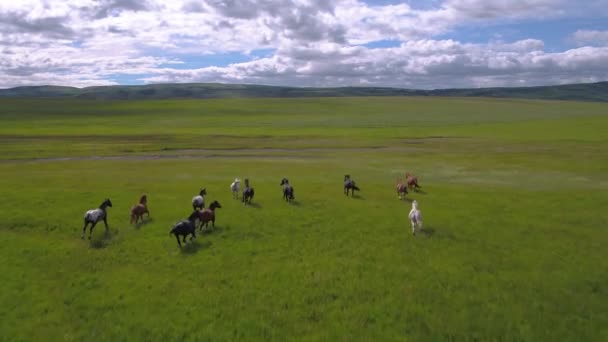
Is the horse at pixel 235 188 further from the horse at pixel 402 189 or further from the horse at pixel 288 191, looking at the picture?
the horse at pixel 402 189

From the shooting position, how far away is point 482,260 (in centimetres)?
1881

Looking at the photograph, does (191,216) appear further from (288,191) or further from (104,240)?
(288,191)

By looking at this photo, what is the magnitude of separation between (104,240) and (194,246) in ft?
15.9

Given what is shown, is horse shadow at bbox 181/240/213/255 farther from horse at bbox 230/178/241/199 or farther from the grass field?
horse at bbox 230/178/241/199

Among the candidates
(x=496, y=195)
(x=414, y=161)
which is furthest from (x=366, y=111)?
(x=496, y=195)

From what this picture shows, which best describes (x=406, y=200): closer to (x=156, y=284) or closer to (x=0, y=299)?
(x=156, y=284)

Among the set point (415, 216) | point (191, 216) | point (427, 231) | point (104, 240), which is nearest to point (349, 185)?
point (427, 231)

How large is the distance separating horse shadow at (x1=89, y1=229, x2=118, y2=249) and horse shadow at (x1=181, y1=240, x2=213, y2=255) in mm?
3989

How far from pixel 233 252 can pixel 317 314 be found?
6.41 meters

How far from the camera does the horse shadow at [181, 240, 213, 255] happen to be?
19438 mm

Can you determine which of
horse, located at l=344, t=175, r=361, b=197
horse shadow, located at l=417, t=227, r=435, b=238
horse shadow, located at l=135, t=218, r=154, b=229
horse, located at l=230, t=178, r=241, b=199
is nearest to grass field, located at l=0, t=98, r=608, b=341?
horse shadow, located at l=417, t=227, r=435, b=238

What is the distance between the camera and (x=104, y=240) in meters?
21.0

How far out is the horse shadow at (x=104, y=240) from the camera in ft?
66.9

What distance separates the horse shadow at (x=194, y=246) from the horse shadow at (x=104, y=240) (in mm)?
3989
